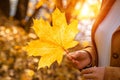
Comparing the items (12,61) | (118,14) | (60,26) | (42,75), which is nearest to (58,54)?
(60,26)

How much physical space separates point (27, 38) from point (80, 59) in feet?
14.5

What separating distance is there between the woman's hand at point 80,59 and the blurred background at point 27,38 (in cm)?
195

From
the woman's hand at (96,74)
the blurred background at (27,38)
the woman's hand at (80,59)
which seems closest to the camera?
the woman's hand at (96,74)

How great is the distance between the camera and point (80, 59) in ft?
5.75

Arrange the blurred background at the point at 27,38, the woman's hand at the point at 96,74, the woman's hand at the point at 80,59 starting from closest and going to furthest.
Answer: the woman's hand at the point at 96,74, the woman's hand at the point at 80,59, the blurred background at the point at 27,38

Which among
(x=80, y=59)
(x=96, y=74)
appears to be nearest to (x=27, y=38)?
(x=80, y=59)

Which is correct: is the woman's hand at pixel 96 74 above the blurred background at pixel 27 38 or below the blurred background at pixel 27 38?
below

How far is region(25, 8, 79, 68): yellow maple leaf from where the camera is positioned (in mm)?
1621

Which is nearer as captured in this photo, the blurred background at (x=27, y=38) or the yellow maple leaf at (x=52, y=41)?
the yellow maple leaf at (x=52, y=41)

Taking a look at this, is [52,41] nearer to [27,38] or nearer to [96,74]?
[96,74]

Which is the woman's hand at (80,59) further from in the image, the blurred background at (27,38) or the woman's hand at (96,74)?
the blurred background at (27,38)

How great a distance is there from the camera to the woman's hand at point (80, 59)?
170cm

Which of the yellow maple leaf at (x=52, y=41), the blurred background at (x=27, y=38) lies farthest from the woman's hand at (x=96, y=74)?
the blurred background at (x=27, y=38)

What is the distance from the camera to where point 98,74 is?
1.54m
